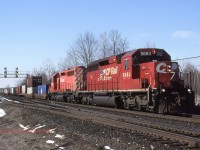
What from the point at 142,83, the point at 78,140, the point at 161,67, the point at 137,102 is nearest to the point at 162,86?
the point at 161,67

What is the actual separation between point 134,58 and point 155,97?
3588mm

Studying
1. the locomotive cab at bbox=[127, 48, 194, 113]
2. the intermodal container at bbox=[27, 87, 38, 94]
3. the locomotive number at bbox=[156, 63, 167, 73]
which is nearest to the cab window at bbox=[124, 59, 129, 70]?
the locomotive cab at bbox=[127, 48, 194, 113]

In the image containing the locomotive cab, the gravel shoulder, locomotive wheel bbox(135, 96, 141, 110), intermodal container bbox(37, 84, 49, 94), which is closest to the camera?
the gravel shoulder

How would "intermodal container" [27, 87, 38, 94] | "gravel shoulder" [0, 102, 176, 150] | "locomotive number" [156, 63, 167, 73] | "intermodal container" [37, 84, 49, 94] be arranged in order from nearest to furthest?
"gravel shoulder" [0, 102, 176, 150] → "locomotive number" [156, 63, 167, 73] → "intermodal container" [37, 84, 49, 94] → "intermodal container" [27, 87, 38, 94]

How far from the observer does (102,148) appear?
8.30 m

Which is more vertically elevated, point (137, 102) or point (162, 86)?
point (162, 86)

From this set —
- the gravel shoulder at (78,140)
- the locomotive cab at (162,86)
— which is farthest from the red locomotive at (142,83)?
the gravel shoulder at (78,140)

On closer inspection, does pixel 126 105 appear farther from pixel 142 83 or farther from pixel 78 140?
pixel 78 140

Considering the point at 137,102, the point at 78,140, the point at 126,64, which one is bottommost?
the point at 78,140

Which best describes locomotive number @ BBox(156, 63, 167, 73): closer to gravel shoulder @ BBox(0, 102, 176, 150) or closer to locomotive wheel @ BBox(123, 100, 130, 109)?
locomotive wheel @ BBox(123, 100, 130, 109)

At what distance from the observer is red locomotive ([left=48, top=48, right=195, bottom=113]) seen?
60.4ft

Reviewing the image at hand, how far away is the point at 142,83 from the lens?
65.0ft

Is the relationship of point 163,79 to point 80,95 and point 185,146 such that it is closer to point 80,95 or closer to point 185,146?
point 185,146

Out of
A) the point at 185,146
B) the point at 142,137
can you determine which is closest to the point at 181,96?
the point at 142,137
